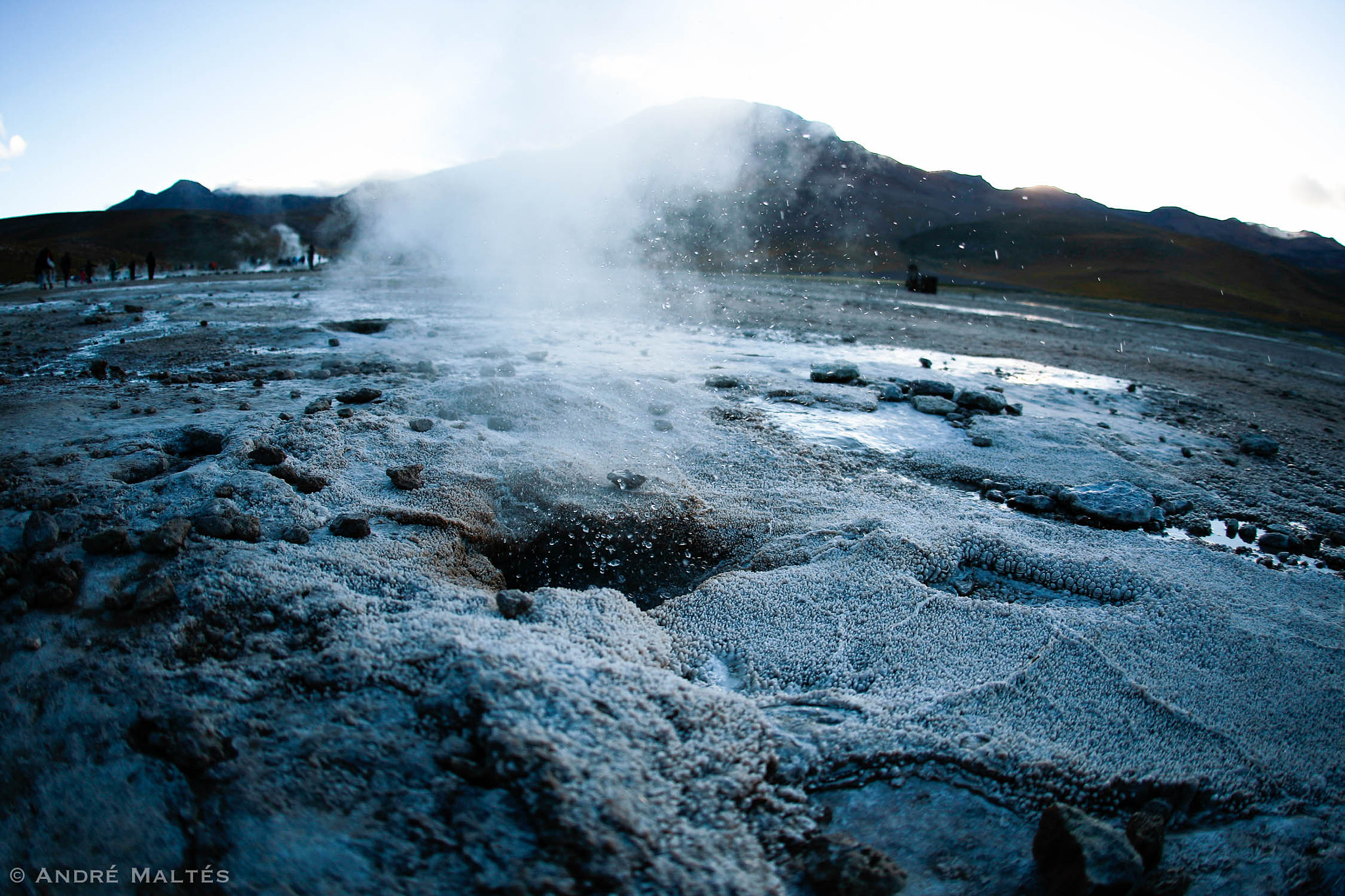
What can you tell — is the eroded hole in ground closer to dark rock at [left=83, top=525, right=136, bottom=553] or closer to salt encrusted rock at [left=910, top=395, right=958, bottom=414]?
dark rock at [left=83, top=525, right=136, bottom=553]

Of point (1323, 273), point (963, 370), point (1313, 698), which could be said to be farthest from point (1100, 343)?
point (1323, 273)

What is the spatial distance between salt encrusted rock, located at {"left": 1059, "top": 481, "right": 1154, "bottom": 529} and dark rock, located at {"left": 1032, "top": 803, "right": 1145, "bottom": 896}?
2102 millimetres

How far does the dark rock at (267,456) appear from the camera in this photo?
8.81ft

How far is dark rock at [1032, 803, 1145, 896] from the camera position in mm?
1226

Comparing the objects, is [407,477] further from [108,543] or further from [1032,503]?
[1032,503]

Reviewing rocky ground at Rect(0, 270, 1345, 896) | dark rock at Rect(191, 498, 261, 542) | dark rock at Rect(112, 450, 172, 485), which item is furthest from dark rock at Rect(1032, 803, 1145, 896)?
dark rock at Rect(112, 450, 172, 485)

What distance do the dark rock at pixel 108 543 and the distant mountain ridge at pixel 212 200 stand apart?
112 metres

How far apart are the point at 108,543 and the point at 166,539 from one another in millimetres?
173

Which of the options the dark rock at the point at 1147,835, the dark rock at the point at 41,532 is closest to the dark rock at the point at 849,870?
the dark rock at the point at 1147,835

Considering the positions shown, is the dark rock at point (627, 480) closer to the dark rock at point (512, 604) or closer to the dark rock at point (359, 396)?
the dark rock at point (512, 604)

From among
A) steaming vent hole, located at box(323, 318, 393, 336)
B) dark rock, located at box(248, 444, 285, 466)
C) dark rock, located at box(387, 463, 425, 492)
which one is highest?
steaming vent hole, located at box(323, 318, 393, 336)

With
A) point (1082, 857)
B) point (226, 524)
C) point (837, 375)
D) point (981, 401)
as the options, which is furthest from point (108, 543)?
point (981, 401)

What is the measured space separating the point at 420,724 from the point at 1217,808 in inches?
72.3

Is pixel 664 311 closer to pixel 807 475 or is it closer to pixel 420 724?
pixel 807 475
